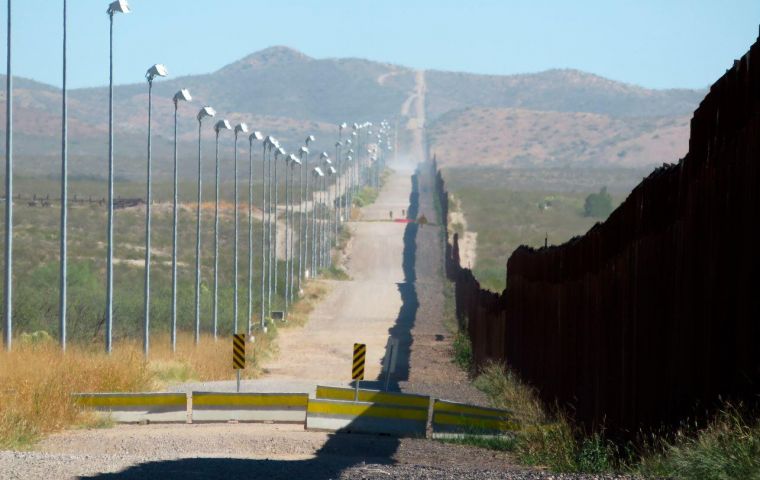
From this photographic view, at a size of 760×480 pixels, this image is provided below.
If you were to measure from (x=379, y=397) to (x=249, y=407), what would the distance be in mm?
2344

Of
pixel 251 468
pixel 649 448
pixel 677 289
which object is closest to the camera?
pixel 649 448

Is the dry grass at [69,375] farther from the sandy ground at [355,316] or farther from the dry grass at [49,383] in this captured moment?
the sandy ground at [355,316]

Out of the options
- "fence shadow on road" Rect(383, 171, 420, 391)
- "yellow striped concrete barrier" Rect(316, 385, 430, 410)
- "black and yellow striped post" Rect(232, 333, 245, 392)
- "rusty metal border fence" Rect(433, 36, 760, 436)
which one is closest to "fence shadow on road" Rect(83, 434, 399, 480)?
"rusty metal border fence" Rect(433, 36, 760, 436)

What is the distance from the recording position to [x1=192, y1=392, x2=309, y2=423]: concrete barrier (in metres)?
30.0

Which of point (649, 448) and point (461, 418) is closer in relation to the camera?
point (649, 448)

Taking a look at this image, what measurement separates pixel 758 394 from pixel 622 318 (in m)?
6.66

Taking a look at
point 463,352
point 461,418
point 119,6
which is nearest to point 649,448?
point 461,418

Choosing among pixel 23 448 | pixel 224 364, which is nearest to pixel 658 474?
pixel 23 448

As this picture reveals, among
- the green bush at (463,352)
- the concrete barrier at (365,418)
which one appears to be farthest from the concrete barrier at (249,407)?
the green bush at (463,352)

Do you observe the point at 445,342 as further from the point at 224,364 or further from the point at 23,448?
the point at 23,448

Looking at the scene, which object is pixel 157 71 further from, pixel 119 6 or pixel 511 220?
pixel 511 220

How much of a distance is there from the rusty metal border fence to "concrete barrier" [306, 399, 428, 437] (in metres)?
3.06

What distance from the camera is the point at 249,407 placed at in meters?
30.2

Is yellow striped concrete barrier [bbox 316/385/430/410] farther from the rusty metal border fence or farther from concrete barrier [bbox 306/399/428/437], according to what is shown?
the rusty metal border fence
